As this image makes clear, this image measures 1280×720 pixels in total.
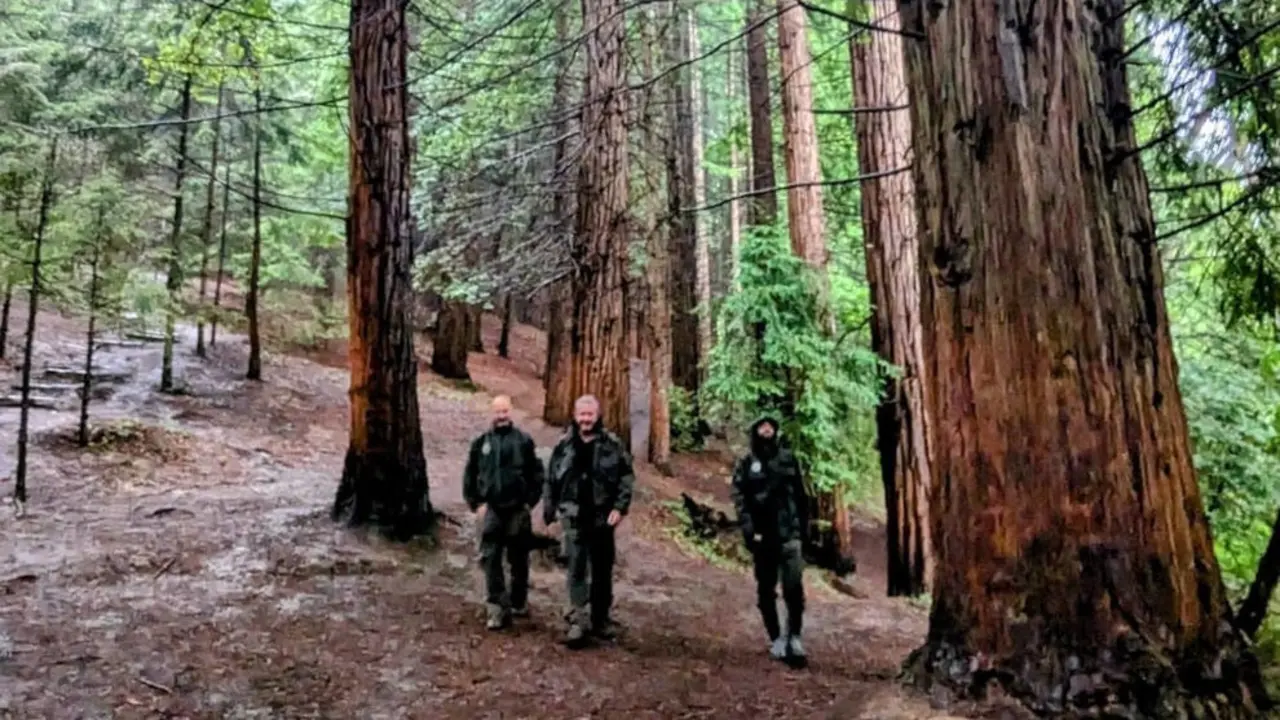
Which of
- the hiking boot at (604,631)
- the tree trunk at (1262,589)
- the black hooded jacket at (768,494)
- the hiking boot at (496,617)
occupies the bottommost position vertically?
the hiking boot at (604,631)

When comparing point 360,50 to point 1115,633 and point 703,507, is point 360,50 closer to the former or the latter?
point 703,507

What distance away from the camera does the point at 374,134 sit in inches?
335

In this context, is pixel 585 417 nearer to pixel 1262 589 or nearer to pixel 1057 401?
pixel 1057 401

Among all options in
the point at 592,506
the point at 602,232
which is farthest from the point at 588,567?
the point at 602,232

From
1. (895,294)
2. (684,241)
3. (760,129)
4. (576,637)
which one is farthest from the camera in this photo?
(684,241)

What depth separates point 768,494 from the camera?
6.55 m

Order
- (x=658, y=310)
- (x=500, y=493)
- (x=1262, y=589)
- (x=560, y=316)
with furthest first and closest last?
(x=560, y=316)
(x=658, y=310)
(x=500, y=493)
(x=1262, y=589)

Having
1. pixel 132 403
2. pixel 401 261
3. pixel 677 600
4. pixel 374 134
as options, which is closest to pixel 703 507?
pixel 677 600

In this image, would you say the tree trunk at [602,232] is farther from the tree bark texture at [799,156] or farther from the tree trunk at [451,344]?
the tree trunk at [451,344]

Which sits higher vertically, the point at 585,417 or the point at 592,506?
the point at 585,417

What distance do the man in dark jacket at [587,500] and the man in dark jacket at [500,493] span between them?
0.19m

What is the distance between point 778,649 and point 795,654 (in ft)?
0.69

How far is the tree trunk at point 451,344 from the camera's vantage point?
20.8m

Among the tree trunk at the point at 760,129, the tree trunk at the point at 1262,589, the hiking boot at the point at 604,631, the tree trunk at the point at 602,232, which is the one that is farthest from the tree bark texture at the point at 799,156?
the tree trunk at the point at 1262,589
